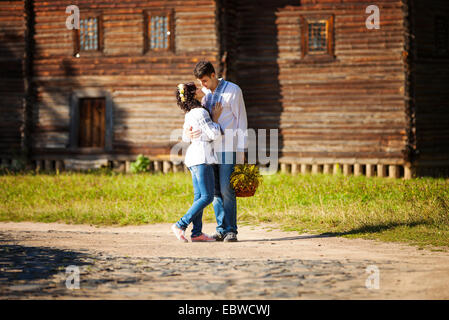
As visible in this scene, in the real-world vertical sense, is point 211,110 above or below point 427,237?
above

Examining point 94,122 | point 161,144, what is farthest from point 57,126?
point 161,144

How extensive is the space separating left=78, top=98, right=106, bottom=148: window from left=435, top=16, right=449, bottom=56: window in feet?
35.2

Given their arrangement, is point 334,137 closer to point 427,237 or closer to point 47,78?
point 47,78

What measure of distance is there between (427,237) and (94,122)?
1397 cm

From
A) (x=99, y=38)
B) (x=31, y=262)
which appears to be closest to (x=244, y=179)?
(x=31, y=262)

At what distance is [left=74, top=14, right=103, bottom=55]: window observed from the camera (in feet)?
65.9

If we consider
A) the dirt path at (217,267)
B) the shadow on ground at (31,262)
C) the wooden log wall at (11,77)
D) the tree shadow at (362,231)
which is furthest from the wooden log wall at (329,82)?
the shadow on ground at (31,262)

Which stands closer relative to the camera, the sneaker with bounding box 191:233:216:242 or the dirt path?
the dirt path

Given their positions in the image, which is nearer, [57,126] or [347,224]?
[347,224]

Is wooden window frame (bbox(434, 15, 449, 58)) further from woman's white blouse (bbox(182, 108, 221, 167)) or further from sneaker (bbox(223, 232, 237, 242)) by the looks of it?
woman's white blouse (bbox(182, 108, 221, 167))

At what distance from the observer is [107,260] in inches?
265

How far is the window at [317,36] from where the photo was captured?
19281 millimetres

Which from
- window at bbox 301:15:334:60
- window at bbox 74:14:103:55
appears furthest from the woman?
window at bbox 74:14:103:55

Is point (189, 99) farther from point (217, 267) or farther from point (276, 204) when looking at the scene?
point (276, 204)
